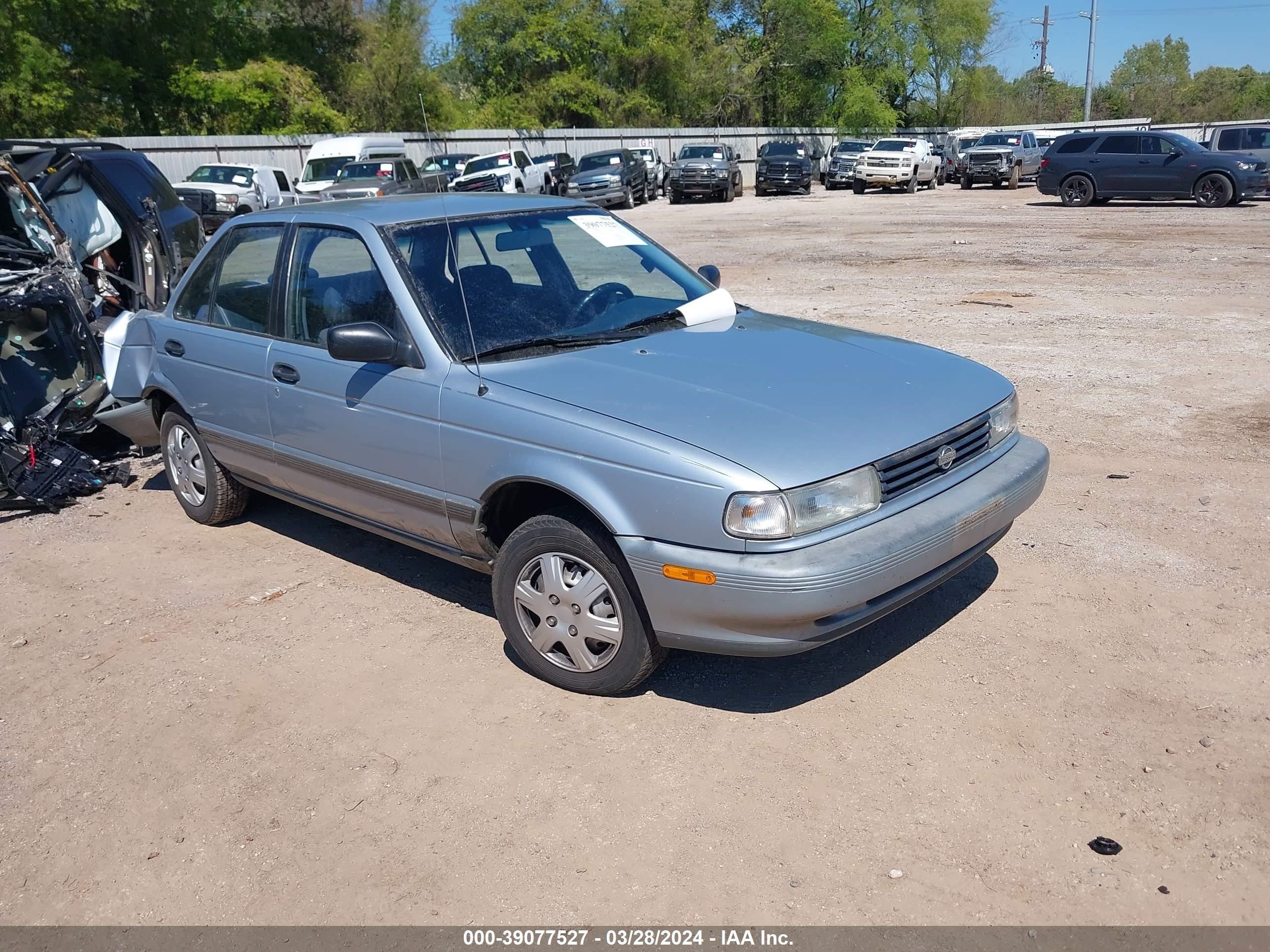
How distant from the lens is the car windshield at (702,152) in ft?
112

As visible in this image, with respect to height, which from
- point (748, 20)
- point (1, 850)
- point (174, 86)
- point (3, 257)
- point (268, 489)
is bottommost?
point (1, 850)

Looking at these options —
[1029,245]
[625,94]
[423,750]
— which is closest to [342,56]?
[625,94]

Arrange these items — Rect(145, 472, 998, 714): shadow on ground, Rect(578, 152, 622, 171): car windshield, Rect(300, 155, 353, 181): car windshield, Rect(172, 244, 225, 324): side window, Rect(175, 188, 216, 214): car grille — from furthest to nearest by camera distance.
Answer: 1. Rect(578, 152, 622, 171): car windshield
2. Rect(300, 155, 353, 181): car windshield
3. Rect(175, 188, 216, 214): car grille
4. Rect(172, 244, 225, 324): side window
5. Rect(145, 472, 998, 714): shadow on ground

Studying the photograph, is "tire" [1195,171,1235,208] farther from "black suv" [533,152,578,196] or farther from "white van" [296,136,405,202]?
"white van" [296,136,405,202]

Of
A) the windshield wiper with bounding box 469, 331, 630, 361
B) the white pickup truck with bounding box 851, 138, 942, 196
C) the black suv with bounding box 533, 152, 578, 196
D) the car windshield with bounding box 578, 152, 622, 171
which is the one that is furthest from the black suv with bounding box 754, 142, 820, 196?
the windshield wiper with bounding box 469, 331, 630, 361

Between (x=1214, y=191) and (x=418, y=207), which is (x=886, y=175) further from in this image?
(x=418, y=207)

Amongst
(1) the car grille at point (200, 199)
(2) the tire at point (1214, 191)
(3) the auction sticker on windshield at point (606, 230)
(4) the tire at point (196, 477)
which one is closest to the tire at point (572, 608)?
(3) the auction sticker on windshield at point (606, 230)

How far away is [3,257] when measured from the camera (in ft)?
23.0

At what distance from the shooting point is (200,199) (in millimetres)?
21578

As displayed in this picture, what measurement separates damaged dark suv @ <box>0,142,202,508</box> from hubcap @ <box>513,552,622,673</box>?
353 centimetres

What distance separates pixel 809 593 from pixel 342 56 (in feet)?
163

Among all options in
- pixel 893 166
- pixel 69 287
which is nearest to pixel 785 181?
pixel 893 166

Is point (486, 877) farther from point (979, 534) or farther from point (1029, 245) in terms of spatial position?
point (1029, 245)

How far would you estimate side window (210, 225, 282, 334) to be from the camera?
507cm
